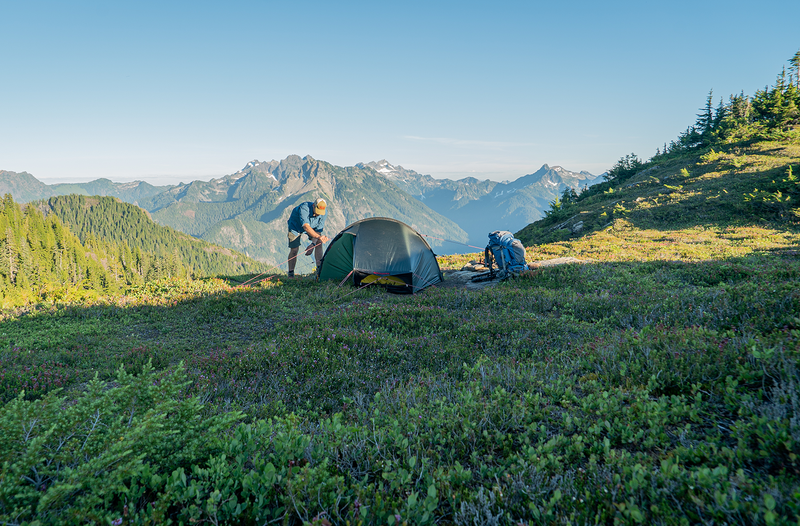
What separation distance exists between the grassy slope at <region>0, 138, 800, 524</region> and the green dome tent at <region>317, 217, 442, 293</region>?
2640 millimetres

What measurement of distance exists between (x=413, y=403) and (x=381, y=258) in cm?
1058

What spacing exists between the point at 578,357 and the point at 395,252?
9.96m

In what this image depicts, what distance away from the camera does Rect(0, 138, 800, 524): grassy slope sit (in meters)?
2.42

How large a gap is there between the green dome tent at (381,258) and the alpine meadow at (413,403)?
71.6 inches

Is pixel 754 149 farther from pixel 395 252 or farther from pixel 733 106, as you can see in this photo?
pixel 395 252

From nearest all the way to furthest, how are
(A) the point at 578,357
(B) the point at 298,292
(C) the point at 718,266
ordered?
1. (A) the point at 578,357
2. (C) the point at 718,266
3. (B) the point at 298,292

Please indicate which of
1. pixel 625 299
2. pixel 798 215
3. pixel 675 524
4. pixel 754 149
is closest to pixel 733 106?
pixel 754 149

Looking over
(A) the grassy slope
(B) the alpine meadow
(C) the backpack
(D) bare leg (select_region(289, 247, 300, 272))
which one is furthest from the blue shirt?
(C) the backpack

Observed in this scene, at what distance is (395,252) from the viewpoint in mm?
14719

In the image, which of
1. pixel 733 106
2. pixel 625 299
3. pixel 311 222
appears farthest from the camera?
pixel 733 106

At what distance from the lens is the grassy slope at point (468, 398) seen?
2424 mm

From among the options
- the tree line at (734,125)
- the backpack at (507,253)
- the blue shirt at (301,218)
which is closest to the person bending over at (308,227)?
the blue shirt at (301,218)

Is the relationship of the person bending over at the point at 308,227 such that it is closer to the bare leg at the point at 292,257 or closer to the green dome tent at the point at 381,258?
the bare leg at the point at 292,257

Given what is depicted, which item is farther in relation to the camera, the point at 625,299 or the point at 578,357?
the point at 625,299
